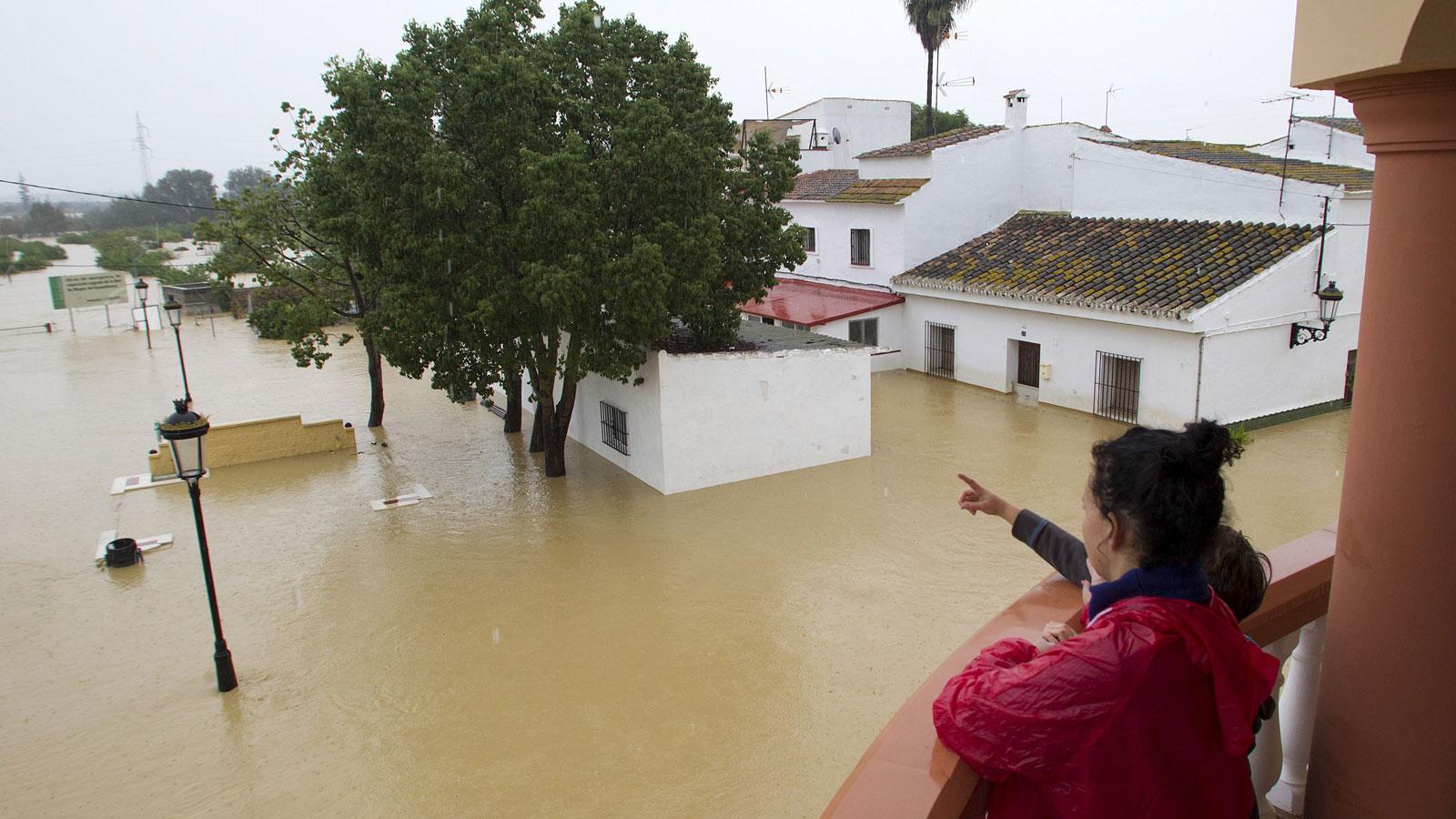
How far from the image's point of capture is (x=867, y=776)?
181 centimetres

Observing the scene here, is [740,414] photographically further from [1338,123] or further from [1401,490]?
[1338,123]

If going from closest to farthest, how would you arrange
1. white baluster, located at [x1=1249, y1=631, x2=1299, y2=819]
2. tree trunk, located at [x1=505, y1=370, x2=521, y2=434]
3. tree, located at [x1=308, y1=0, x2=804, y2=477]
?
white baluster, located at [x1=1249, y1=631, x2=1299, y2=819] → tree, located at [x1=308, y1=0, x2=804, y2=477] → tree trunk, located at [x1=505, y1=370, x2=521, y2=434]

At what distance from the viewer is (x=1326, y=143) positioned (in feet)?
80.8

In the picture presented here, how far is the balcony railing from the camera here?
1742 millimetres

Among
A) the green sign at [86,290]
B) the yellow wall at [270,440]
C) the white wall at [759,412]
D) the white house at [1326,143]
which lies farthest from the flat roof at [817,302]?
the green sign at [86,290]

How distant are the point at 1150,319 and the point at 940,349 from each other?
564 centimetres

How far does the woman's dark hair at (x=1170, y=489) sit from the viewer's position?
1699 mm

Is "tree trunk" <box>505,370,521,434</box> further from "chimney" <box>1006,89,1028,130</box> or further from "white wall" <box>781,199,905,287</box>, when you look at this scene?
"chimney" <box>1006,89,1028,130</box>

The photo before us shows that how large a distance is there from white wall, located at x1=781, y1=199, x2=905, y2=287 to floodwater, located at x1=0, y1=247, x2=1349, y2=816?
521cm

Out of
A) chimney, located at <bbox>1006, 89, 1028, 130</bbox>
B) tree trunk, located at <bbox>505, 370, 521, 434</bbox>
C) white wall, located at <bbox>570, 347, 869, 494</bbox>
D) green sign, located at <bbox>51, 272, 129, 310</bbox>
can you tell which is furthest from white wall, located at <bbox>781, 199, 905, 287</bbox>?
green sign, located at <bbox>51, 272, 129, 310</bbox>

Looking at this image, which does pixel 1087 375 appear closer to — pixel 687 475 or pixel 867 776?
pixel 687 475

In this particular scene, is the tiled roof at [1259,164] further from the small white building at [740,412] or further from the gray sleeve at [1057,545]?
the gray sleeve at [1057,545]

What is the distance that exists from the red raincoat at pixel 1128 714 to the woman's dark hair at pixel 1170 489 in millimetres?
108

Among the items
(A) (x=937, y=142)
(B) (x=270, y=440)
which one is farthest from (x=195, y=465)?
(A) (x=937, y=142)
